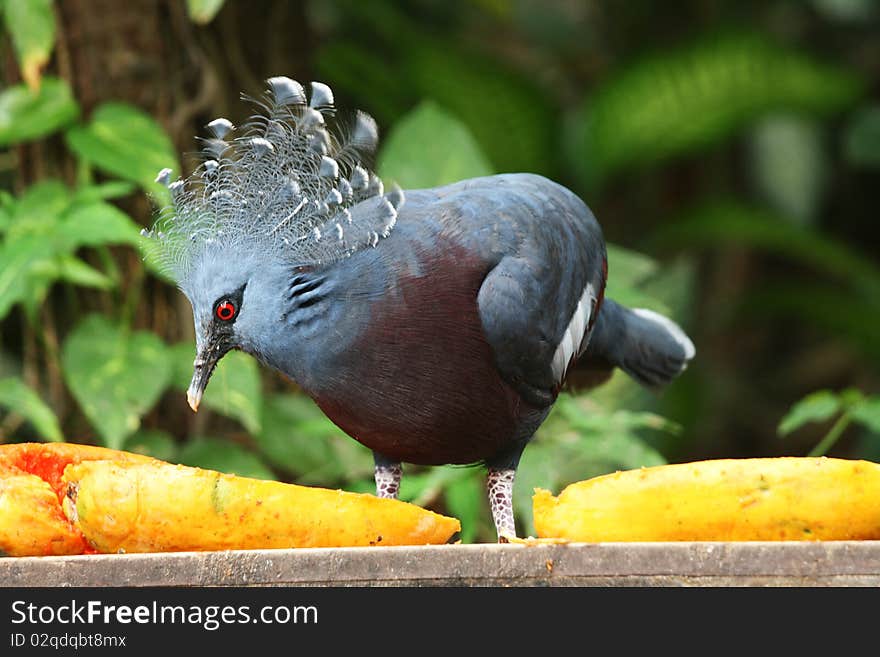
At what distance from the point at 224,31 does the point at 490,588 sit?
2907 millimetres

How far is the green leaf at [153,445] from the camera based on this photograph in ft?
11.4

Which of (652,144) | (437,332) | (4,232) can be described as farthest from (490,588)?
(652,144)

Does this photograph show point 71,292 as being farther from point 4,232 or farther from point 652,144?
point 652,144

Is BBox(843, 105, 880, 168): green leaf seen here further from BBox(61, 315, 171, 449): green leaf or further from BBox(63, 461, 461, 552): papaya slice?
BBox(63, 461, 461, 552): papaya slice

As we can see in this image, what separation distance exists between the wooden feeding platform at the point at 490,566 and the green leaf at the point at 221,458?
6.82 feet

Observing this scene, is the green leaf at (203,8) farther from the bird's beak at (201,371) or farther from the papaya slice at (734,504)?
the papaya slice at (734,504)

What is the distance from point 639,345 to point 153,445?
153cm

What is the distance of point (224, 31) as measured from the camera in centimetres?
384

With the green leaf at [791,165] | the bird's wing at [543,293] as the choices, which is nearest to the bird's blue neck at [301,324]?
the bird's wing at [543,293]

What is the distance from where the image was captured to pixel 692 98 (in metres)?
4.98

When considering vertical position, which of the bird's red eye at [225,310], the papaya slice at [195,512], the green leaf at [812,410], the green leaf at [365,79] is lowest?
the green leaf at [365,79]

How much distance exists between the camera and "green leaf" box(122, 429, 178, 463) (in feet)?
11.4

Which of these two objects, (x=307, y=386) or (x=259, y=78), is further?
(x=259, y=78)
